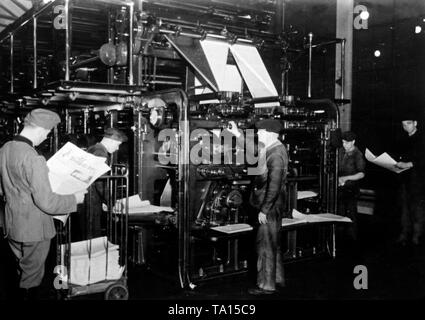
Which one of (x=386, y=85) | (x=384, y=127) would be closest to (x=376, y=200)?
(x=384, y=127)

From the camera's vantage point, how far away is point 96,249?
13.5ft

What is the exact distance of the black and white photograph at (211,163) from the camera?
3914 mm

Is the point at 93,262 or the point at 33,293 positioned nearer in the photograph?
the point at 33,293

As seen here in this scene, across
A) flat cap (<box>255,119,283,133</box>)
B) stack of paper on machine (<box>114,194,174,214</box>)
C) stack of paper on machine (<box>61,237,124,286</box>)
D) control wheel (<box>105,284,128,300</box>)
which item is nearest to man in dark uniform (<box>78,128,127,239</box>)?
stack of paper on machine (<box>114,194,174,214</box>)

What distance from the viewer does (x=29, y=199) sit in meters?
3.58

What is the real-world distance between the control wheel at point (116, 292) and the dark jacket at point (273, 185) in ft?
5.22

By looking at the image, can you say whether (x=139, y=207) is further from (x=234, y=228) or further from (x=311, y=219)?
(x=311, y=219)

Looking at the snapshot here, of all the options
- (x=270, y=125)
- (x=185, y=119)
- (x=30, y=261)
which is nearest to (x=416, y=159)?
(x=270, y=125)

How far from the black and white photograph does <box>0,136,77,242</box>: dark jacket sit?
0.5 inches

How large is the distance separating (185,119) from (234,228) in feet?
4.37

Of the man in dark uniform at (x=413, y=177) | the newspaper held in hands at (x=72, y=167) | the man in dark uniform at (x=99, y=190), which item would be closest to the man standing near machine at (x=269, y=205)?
the man in dark uniform at (x=99, y=190)

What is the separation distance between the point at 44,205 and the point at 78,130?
424 centimetres
